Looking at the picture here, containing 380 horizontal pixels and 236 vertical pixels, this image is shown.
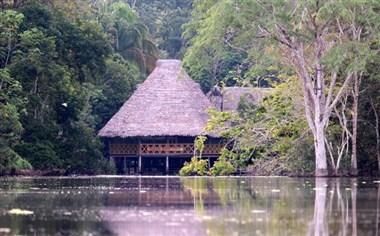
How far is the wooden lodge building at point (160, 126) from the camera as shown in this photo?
5019cm

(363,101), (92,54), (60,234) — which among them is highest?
(92,54)

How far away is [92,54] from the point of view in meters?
43.8

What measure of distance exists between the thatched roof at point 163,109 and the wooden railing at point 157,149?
0.98m

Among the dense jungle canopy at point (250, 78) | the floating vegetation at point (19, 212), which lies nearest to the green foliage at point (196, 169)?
the dense jungle canopy at point (250, 78)

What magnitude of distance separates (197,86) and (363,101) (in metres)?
18.2

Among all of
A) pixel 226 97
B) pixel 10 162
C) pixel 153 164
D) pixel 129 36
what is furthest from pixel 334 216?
pixel 129 36

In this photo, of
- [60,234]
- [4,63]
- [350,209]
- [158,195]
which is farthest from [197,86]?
[60,234]

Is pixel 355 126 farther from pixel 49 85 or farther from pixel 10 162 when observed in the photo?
pixel 49 85

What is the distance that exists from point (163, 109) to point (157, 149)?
2235mm

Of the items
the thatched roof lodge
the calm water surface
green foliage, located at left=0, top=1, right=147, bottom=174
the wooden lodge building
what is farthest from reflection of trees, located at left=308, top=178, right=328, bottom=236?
the thatched roof lodge

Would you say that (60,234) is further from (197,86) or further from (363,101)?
(197,86)

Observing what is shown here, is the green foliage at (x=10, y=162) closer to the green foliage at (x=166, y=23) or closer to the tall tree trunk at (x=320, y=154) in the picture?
the tall tree trunk at (x=320, y=154)

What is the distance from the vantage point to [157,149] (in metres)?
51.1

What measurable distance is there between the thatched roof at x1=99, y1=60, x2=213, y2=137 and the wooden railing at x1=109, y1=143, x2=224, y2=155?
0.98 metres
